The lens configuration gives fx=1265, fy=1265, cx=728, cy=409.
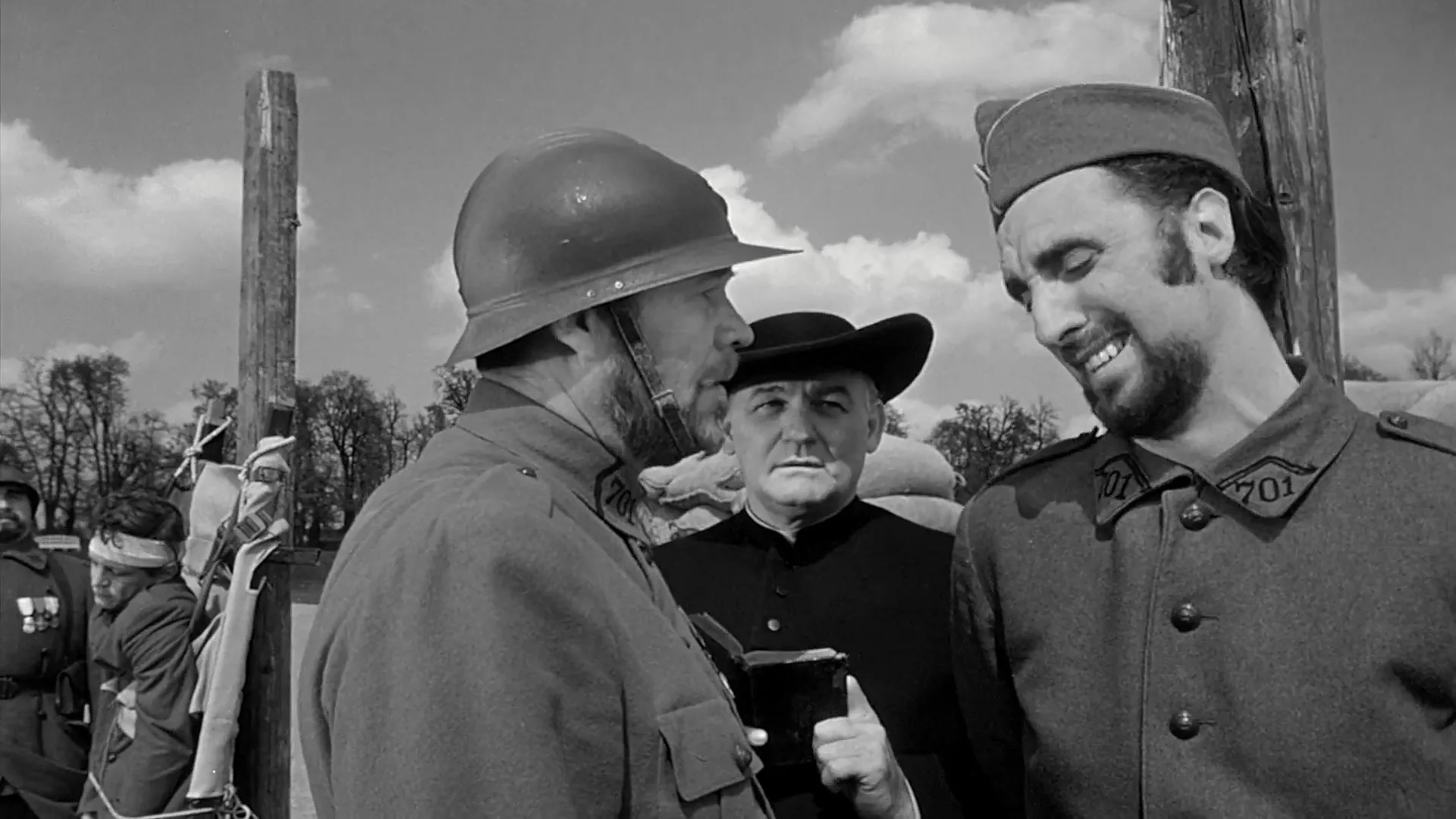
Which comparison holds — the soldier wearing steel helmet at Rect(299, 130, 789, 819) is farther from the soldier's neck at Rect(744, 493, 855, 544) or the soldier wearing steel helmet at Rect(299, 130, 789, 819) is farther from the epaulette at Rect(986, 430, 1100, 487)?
the soldier's neck at Rect(744, 493, 855, 544)

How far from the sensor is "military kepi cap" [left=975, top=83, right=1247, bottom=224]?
6.57 feet

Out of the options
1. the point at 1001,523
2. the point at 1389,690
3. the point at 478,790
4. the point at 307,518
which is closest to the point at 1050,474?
the point at 1001,523

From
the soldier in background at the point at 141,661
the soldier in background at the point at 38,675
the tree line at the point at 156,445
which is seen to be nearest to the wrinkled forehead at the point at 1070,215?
the soldier in background at the point at 141,661

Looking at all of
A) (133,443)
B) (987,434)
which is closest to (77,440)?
(133,443)

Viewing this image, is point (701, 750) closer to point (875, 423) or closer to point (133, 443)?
point (875, 423)

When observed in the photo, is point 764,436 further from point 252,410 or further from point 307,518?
point 307,518

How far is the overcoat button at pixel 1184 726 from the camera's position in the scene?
5.98 feet

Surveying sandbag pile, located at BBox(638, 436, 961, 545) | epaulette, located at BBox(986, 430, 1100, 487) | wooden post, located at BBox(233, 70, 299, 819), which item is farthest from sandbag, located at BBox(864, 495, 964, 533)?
epaulette, located at BBox(986, 430, 1100, 487)

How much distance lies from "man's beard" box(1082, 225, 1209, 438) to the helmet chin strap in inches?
27.3

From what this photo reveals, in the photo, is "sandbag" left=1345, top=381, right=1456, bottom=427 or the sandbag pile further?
the sandbag pile

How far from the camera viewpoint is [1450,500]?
1.78 m

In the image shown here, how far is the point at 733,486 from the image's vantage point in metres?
8.61

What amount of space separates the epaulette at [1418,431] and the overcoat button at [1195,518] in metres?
0.28

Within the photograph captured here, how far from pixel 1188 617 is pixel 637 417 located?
86 cm
